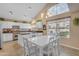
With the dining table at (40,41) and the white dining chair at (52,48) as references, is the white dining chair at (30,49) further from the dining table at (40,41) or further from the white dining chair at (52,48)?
the white dining chair at (52,48)

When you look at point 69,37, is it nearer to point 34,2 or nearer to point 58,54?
point 58,54

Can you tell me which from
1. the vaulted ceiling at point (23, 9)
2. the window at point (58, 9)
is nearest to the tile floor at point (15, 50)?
the vaulted ceiling at point (23, 9)

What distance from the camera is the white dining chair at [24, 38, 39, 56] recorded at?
2.07 metres

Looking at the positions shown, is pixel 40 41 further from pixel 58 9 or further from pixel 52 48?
pixel 58 9

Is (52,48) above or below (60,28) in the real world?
below

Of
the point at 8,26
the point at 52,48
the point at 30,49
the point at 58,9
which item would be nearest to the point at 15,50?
the point at 30,49

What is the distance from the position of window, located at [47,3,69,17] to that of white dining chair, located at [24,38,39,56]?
1.91ft

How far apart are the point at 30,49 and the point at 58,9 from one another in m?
0.82

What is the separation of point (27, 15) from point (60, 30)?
0.60 m

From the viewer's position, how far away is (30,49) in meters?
2.08

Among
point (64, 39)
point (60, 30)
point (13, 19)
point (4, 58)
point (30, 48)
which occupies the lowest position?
point (4, 58)

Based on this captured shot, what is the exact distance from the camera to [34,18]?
82.1 inches

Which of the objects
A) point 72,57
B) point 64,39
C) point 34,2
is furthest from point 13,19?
point 72,57

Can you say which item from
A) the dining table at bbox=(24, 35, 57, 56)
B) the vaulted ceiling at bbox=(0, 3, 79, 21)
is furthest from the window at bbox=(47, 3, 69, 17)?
the dining table at bbox=(24, 35, 57, 56)
